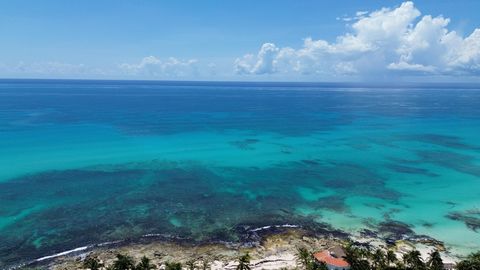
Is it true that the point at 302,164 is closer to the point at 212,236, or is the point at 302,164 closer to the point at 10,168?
the point at 212,236

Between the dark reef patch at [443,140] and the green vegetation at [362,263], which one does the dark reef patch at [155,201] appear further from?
the dark reef patch at [443,140]

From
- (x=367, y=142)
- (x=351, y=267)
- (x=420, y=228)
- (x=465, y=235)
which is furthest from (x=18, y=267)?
(x=367, y=142)

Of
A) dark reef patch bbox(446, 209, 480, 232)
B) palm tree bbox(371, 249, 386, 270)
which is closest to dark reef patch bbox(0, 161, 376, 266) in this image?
dark reef patch bbox(446, 209, 480, 232)

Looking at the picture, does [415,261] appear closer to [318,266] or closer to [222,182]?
[318,266]

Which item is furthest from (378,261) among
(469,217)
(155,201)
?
(155,201)

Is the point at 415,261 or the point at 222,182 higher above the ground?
the point at 415,261
